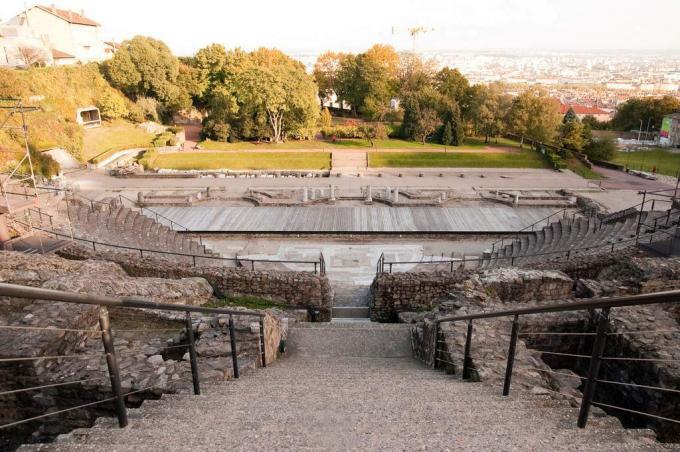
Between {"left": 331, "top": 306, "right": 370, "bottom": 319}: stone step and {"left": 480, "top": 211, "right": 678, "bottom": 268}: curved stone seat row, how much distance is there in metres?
5.00

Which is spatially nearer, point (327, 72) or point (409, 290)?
point (409, 290)

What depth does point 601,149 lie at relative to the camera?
41.4 m

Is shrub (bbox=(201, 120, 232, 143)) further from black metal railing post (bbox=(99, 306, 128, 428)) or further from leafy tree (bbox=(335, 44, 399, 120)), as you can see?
black metal railing post (bbox=(99, 306, 128, 428))

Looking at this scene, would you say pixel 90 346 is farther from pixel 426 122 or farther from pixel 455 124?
pixel 455 124

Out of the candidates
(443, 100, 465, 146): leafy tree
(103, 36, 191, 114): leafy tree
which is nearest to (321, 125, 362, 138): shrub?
(443, 100, 465, 146): leafy tree

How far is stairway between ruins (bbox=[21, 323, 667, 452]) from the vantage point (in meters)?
2.91

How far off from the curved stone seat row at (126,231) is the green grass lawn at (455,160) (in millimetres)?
21093

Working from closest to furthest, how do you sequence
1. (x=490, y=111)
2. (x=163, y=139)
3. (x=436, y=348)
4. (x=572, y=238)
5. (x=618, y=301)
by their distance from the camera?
1. (x=618, y=301)
2. (x=436, y=348)
3. (x=572, y=238)
4. (x=163, y=139)
5. (x=490, y=111)

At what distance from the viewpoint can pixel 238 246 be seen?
18.7 meters

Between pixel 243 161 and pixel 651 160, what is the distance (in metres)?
44.9

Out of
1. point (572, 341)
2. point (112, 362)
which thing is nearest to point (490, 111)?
point (572, 341)

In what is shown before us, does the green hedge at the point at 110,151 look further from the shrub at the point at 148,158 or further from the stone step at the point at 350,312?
the stone step at the point at 350,312

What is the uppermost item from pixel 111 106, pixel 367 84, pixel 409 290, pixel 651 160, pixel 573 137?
pixel 367 84

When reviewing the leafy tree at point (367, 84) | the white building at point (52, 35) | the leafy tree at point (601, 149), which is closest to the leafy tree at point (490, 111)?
the leafy tree at point (601, 149)
